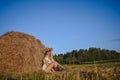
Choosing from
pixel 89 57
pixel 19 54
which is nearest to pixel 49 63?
pixel 19 54

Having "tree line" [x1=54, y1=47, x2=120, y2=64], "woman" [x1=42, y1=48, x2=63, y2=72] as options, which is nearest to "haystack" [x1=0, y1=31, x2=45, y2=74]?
"woman" [x1=42, y1=48, x2=63, y2=72]

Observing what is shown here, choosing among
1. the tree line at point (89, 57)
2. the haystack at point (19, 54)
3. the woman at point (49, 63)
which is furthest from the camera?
the tree line at point (89, 57)

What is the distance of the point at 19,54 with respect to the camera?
1074cm

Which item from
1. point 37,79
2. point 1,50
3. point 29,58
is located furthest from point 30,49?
point 37,79

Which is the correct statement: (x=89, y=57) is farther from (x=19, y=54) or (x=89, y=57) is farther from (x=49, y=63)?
(x=19, y=54)

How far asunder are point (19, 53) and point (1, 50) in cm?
107

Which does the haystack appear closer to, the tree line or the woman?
the woman

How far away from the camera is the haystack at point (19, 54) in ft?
33.8

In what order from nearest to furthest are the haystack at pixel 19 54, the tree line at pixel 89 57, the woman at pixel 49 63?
the haystack at pixel 19 54 < the woman at pixel 49 63 < the tree line at pixel 89 57

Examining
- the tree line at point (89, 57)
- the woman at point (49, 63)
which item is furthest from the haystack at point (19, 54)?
the tree line at point (89, 57)

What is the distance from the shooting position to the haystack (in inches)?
405

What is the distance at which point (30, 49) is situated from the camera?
11461 mm

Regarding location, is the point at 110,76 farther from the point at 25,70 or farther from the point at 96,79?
the point at 25,70

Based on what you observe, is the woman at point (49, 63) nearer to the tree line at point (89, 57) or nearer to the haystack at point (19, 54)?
the haystack at point (19, 54)
